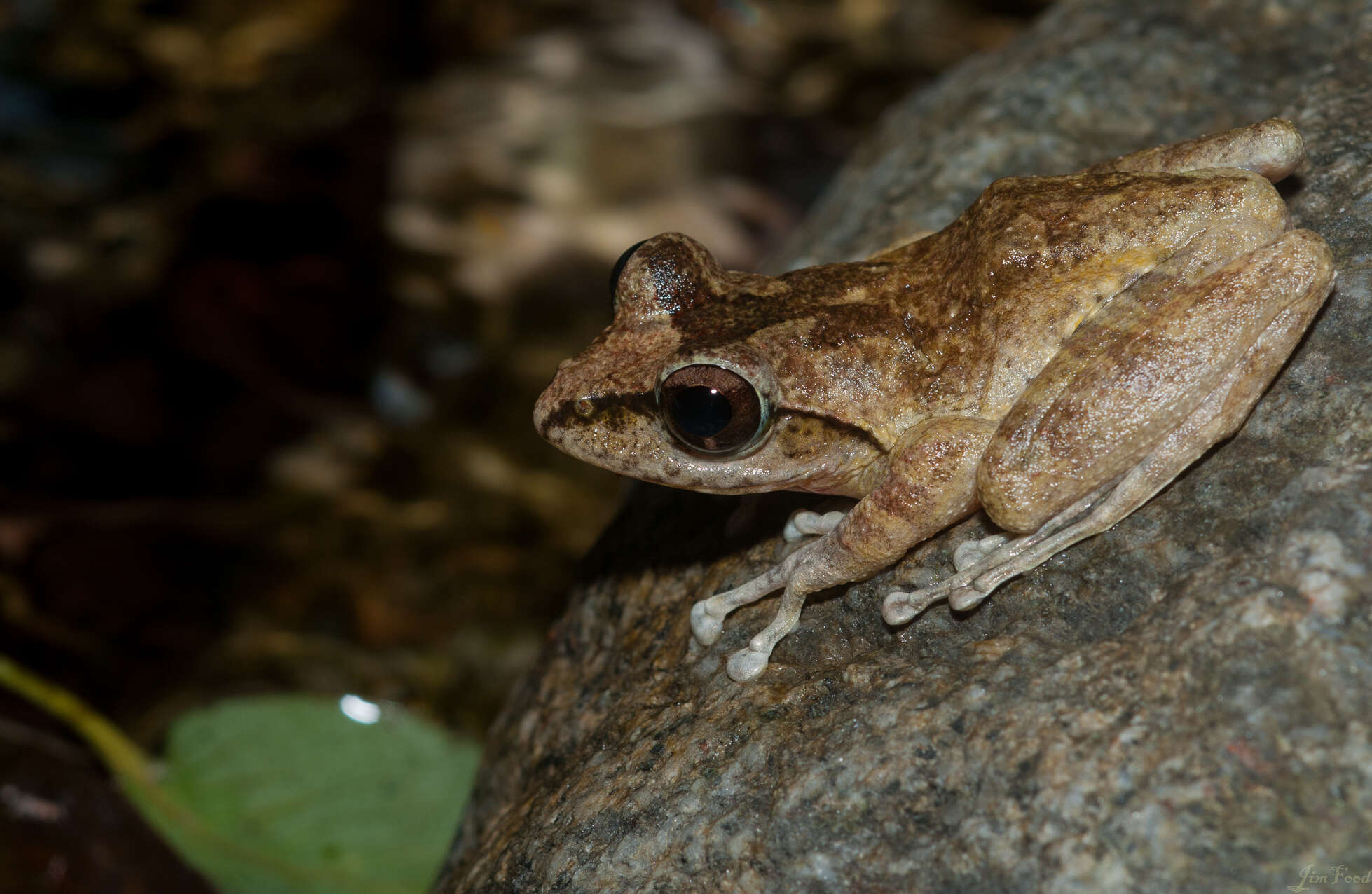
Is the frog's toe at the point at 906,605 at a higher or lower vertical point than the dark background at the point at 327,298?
lower

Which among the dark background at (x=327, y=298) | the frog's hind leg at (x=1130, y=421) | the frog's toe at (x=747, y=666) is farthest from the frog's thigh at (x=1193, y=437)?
the dark background at (x=327, y=298)

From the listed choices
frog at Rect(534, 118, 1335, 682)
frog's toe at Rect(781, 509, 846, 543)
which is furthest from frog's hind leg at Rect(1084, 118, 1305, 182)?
frog's toe at Rect(781, 509, 846, 543)

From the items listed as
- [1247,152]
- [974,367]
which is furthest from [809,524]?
[1247,152]

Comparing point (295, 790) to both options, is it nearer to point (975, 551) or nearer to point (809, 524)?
point (809, 524)

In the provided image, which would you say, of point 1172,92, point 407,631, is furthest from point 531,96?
point 1172,92

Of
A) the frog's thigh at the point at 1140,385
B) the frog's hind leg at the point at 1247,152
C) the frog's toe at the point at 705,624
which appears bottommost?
the frog's toe at the point at 705,624

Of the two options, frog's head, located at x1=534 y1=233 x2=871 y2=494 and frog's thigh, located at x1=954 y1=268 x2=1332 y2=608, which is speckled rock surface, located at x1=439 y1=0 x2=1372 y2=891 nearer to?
frog's thigh, located at x1=954 y1=268 x2=1332 y2=608

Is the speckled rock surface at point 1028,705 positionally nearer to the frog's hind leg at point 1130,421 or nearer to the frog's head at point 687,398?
the frog's hind leg at point 1130,421
